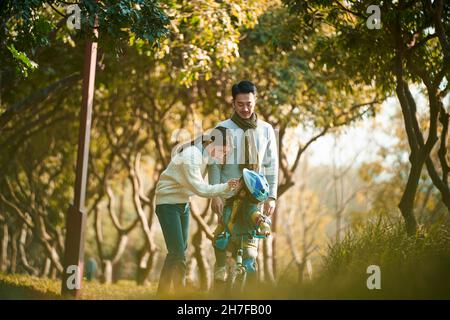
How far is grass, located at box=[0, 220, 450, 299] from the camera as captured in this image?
7.06 m

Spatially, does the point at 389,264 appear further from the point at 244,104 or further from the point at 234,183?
the point at 244,104

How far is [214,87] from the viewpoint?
53.7ft

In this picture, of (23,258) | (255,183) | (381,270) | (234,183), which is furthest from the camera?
(23,258)

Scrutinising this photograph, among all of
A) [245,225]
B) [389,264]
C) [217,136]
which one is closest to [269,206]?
[245,225]

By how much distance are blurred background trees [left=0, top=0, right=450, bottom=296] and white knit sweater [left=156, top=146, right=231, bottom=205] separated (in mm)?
1765

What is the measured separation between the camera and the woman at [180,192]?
727 cm

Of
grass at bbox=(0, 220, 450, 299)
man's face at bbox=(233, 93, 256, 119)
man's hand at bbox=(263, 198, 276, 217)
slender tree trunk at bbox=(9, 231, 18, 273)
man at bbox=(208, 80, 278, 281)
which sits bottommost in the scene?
grass at bbox=(0, 220, 450, 299)

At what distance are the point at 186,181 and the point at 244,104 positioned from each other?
0.99 meters

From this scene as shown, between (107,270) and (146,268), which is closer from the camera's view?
(146,268)

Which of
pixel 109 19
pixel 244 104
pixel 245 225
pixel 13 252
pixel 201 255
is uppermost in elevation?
pixel 109 19

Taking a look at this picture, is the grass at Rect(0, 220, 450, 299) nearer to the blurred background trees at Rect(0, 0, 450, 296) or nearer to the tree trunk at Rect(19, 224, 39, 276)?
the blurred background trees at Rect(0, 0, 450, 296)

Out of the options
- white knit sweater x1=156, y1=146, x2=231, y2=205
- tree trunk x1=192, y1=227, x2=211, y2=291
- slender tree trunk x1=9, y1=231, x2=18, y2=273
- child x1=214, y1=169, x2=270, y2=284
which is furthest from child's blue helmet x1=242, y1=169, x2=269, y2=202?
slender tree trunk x1=9, y1=231, x2=18, y2=273

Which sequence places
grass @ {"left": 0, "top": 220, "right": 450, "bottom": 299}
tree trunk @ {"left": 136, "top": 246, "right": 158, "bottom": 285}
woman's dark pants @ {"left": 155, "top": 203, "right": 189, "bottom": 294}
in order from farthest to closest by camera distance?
tree trunk @ {"left": 136, "top": 246, "right": 158, "bottom": 285} → woman's dark pants @ {"left": 155, "top": 203, "right": 189, "bottom": 294} → grass @ {"left": 0, "top": 220, "right": 450, "bottom": 299}
